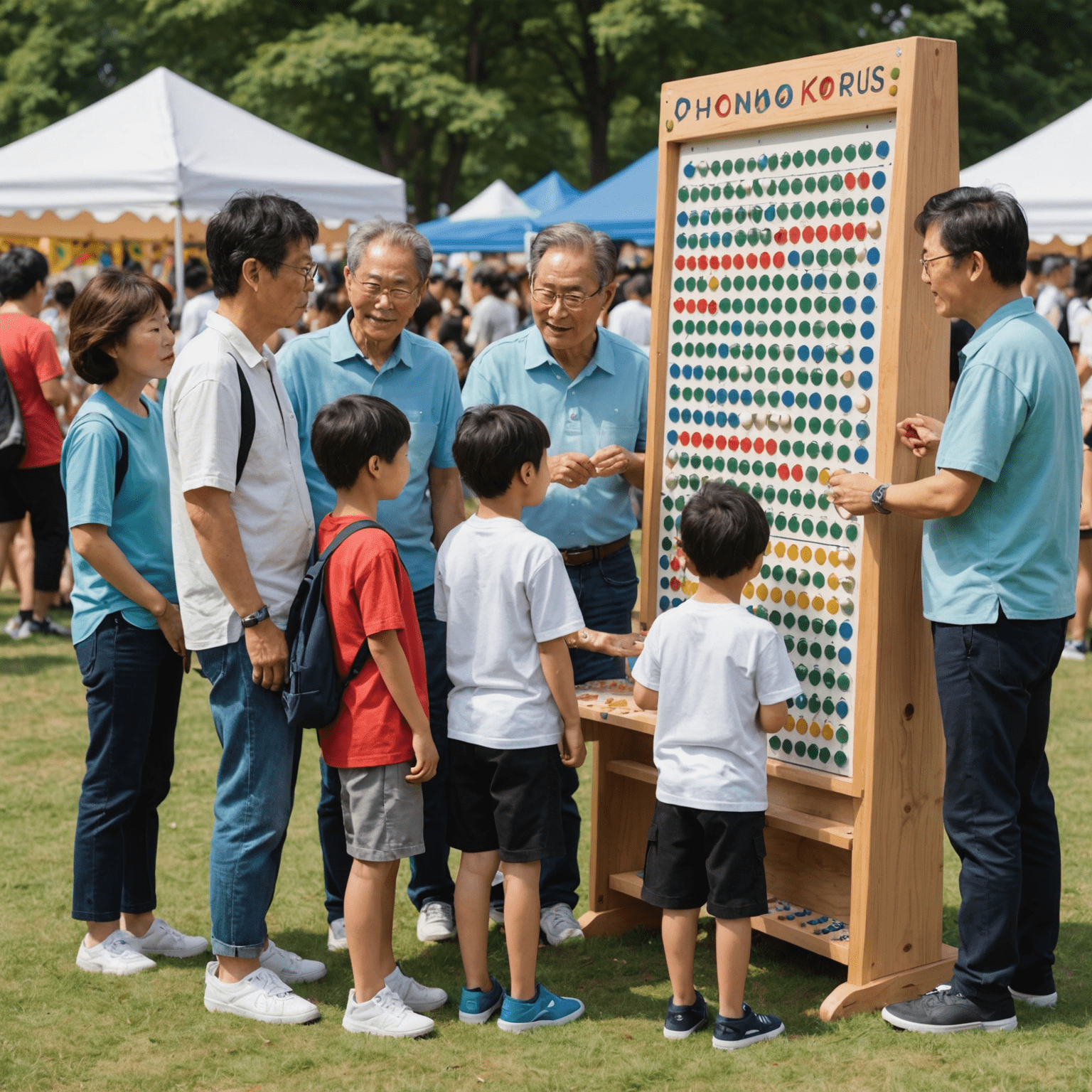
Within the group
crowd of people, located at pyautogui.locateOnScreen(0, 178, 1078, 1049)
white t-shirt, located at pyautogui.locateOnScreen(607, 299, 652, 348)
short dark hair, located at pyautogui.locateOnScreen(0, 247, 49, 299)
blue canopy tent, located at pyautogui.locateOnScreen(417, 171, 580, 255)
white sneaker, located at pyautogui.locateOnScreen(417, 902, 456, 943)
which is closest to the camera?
crowd of people, located at pyautogui.locateOnScreen(0, 178, 1078, 1049)

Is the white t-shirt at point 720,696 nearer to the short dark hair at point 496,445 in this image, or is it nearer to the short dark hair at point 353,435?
the short dark hair at point 496,445

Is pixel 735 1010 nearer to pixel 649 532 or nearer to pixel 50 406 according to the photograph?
pixel 649 532

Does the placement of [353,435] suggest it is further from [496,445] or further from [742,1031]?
[742,1031]

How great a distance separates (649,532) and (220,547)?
4.29ft

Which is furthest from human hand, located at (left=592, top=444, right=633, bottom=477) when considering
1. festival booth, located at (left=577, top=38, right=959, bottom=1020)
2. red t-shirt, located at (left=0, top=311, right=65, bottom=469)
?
red t-shirt, located at (left=0, top=311, right=65, bottom=469)

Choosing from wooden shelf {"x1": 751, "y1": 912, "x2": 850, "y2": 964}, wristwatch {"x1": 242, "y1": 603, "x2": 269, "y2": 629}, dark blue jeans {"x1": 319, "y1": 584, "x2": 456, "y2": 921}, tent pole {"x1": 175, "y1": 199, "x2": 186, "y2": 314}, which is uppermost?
tent pole {"x1": 175, "y1": 199, "x2": 186, "y2": 314}

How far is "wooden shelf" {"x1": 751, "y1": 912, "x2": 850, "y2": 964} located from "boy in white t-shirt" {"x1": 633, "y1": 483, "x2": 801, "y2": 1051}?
0.30m

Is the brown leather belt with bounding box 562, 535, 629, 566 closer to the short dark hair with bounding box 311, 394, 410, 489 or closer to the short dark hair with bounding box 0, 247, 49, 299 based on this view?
the short dark hair with bounding box 311, 394, 410, 489

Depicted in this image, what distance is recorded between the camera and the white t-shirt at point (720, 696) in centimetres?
323

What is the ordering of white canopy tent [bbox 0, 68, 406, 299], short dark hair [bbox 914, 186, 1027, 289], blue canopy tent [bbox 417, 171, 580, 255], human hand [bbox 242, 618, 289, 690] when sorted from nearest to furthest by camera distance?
short dark hair [bbox 914, 186, 1027, 289] → human hand [bbox 242, 618, 289, 690] → white canopy tent [bbox 0, 68, 406, 299] → blue canopy tent [bbox 417, 171, 580, 255]

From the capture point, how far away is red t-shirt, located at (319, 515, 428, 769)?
3244 millimetres

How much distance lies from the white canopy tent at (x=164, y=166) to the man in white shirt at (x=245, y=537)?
22.3ft

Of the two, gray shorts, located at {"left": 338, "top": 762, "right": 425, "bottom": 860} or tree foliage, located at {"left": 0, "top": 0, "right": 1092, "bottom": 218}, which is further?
tree foliage, located at {"left": 0, "top": 0, "right": 1092, "bottom": 218}

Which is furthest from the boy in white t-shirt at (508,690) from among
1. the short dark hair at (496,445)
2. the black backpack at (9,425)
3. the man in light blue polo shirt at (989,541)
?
the black backpack at (9,425)
